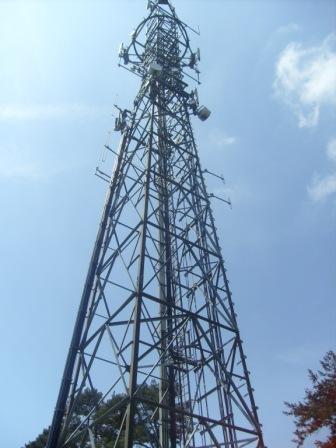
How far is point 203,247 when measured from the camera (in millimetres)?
13594

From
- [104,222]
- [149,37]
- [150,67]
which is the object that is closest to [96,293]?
[104,222]

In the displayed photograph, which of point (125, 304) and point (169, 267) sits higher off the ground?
point (169, 267)

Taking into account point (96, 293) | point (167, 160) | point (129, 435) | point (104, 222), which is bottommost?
point (129, 435)

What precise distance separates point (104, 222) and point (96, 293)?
8.00 feet

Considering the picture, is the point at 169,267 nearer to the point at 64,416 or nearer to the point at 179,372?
the point at 179,372

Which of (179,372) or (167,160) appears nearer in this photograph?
(179,372)

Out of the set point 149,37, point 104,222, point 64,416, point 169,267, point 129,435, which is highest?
point 149,37

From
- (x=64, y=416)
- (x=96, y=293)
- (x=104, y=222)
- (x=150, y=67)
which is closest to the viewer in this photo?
(x=64, y=416)

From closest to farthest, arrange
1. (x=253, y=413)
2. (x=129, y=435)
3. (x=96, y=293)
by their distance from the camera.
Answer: (x=129, y=435) → (x=253, y=413) → (x=96, y=293)

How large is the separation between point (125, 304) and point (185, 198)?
18.7ft

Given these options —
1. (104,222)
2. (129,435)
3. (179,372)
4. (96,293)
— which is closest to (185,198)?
(104,222)

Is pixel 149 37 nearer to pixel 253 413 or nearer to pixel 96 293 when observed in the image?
→ pixel 96 293

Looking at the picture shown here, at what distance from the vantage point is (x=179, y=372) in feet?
37.7

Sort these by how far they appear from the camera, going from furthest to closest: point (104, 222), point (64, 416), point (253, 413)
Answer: point (104, 222) → point (253, 413) → point (64, 416)
